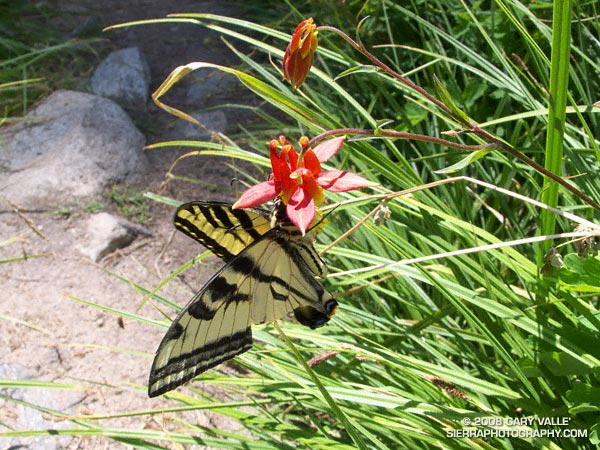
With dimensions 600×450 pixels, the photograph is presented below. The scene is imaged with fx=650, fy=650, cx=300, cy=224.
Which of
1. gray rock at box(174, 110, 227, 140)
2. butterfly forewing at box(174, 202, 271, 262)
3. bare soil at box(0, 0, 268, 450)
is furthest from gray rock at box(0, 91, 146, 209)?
butterfly forewing at box(174, 202, 271, 262)

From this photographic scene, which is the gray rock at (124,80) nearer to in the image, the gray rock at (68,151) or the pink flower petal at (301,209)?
the gray rock at (68,151)

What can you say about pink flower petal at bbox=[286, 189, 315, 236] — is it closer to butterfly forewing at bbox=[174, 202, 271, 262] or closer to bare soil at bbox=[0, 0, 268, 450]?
butterfly forewing at bbox=[174, 202, 271, 262]

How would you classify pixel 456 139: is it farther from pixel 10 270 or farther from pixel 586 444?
pixel 10 270

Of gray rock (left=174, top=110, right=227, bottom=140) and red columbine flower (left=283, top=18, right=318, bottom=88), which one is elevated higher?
red columbine flower (left=283, top=18, right=318, bottom=88)

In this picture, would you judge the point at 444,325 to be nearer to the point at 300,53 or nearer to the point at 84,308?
the point at 300,53

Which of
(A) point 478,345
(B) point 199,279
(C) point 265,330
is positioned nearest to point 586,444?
(A) point 478,345
